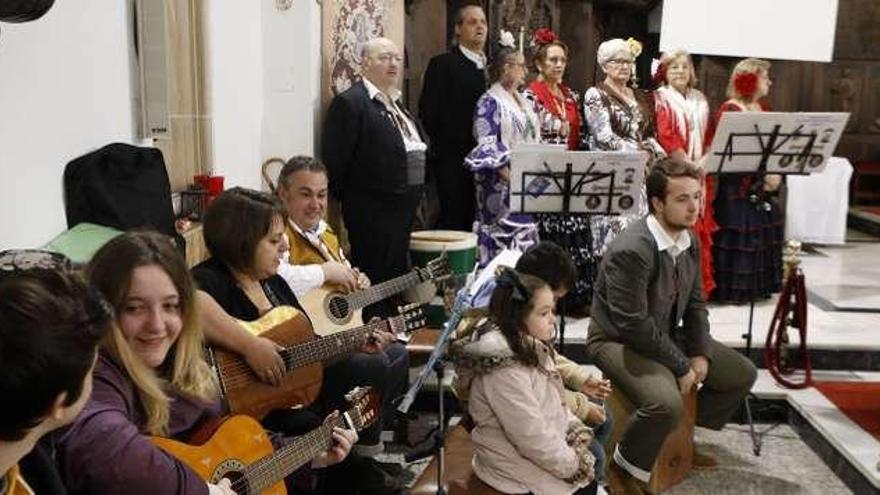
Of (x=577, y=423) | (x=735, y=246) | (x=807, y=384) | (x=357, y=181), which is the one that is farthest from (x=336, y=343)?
(x=735, y=246)

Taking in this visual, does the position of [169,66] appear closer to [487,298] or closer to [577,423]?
[487,298]

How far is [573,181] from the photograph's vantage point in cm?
412

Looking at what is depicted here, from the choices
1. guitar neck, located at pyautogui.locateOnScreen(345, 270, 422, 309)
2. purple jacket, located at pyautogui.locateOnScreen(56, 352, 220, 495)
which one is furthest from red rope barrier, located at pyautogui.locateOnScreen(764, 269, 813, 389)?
purple jacket, located at pyautogui.locateOnScreen(56, 352, 220, 495)

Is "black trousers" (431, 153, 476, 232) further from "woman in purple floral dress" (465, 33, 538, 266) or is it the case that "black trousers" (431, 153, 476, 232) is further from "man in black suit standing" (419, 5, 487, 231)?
"woman in purple floral dress" (465, 33, 538, 266)

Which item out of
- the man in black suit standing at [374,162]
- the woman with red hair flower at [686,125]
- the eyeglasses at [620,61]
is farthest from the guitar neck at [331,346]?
the woman with red hair flower at [686,125]

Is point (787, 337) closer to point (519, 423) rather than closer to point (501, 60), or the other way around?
point (501, 60)

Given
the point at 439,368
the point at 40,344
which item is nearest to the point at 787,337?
the point at 439,368

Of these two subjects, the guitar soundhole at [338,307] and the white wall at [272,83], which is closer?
the guitar soundhole at [338,307]

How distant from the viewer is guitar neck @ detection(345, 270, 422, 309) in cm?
338

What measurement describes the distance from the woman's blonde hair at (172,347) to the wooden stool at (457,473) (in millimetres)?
1005

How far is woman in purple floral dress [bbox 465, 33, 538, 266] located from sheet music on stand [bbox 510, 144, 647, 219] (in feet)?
2.86

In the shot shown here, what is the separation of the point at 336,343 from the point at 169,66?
4.51 feet

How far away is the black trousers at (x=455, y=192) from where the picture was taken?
18.1 feet

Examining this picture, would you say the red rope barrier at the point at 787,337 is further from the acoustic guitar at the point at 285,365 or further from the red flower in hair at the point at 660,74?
the acoustic guitar at the point at 285,365
